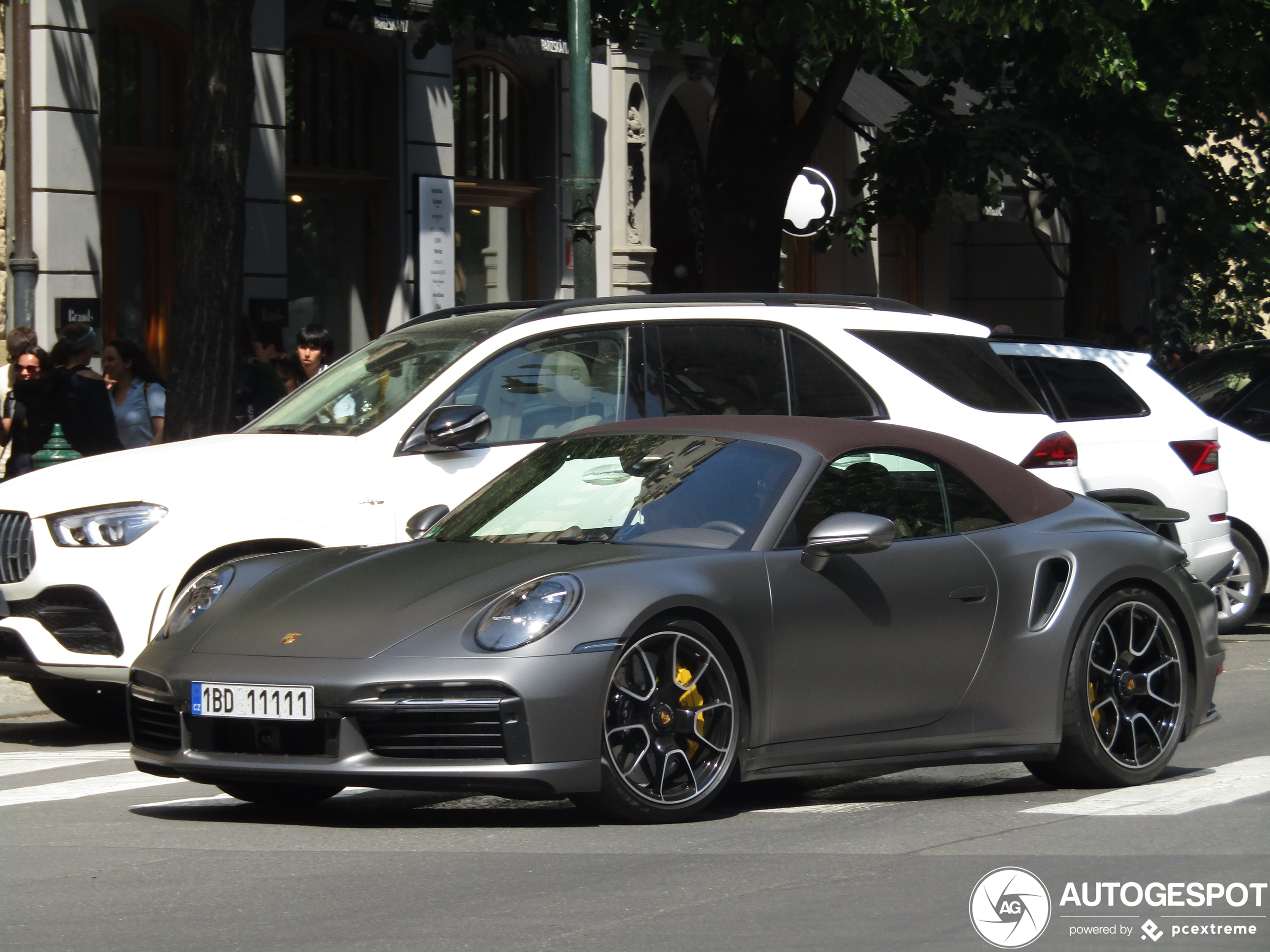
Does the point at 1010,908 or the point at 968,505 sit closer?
the point at 1010,908

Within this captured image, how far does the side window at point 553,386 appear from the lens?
9.52m

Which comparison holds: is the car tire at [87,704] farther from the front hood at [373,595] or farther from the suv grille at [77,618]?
the front hood at [373,595]

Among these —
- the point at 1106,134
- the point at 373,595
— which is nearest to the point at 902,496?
the point at 373,595

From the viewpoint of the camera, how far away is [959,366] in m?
10.2

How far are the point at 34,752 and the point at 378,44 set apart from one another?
1324 cm

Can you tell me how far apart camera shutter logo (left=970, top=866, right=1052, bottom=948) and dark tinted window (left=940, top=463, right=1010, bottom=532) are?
6.24 ft

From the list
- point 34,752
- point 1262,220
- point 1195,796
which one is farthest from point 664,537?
point 1262,220

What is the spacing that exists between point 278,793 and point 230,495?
6.94ft

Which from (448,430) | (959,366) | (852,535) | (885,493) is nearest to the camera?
(852,535)

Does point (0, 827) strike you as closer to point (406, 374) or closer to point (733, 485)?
point (733, 485)

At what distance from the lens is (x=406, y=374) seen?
962 centimetres

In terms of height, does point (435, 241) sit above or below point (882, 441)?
above
